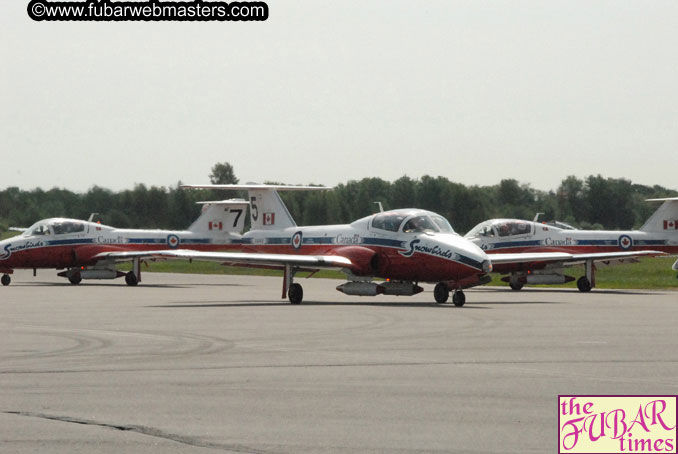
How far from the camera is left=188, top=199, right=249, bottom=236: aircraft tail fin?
4869cm

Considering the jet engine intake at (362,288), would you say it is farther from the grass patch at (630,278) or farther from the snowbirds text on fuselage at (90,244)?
the snowbirds text on fuselage at (90,244)

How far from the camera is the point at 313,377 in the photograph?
12.9 metres

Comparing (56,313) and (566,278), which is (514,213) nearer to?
(566,278)

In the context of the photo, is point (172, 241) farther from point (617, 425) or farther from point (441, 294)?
point (617, 425)

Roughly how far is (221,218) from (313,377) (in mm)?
36334

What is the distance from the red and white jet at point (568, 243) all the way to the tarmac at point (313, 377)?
47.7ft

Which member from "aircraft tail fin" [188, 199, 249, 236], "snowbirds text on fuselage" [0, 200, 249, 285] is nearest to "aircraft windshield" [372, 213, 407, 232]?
"snowbirds text on fuselage" [0, 200, 249, 285]

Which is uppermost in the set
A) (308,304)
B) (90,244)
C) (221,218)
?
(221,218)

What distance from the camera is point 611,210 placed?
115188 millimetres

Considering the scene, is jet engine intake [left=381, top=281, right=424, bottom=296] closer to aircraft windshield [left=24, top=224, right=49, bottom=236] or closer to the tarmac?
the tarmac

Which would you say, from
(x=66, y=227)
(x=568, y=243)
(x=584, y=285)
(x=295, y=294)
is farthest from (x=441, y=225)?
(x=66, y=227)

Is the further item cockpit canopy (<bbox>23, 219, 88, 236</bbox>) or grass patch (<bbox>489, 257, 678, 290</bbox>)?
cockpit canopy (<bbox>23, 219, 88, 236</bbox>)

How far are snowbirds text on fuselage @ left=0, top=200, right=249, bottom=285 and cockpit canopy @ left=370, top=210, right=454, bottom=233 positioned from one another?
17546 mm

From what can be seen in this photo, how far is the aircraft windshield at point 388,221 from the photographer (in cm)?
3030
